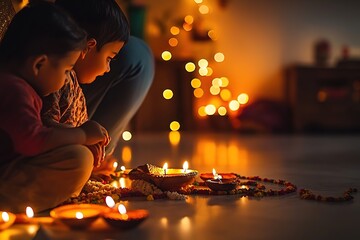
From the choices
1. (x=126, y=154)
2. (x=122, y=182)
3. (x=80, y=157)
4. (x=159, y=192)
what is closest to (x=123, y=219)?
(x=80, y=157)

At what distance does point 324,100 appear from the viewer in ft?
14.6

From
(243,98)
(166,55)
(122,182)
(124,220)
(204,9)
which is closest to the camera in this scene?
(124,220)

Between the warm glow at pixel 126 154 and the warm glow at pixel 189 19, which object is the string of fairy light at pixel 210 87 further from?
the warm glow at pixel 126 154

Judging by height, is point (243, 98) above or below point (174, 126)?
above

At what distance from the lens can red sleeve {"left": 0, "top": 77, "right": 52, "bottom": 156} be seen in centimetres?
108

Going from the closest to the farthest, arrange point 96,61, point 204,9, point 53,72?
point 53,72, point 96,61, point 204,9

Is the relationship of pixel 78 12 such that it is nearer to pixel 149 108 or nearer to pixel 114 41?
pixel 114 41

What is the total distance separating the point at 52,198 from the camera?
1.21 meters

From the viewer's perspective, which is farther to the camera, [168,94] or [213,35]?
[213,35]

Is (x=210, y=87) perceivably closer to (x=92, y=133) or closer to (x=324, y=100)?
(x=324, y=100)

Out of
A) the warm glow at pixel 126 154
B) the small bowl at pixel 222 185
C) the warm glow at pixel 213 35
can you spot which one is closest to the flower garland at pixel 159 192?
the small bowl at pixel 222 185

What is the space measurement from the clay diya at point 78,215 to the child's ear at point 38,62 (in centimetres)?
32

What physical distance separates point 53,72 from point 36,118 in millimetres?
131

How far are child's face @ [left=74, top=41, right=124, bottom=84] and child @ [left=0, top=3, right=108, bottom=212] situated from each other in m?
0.22
